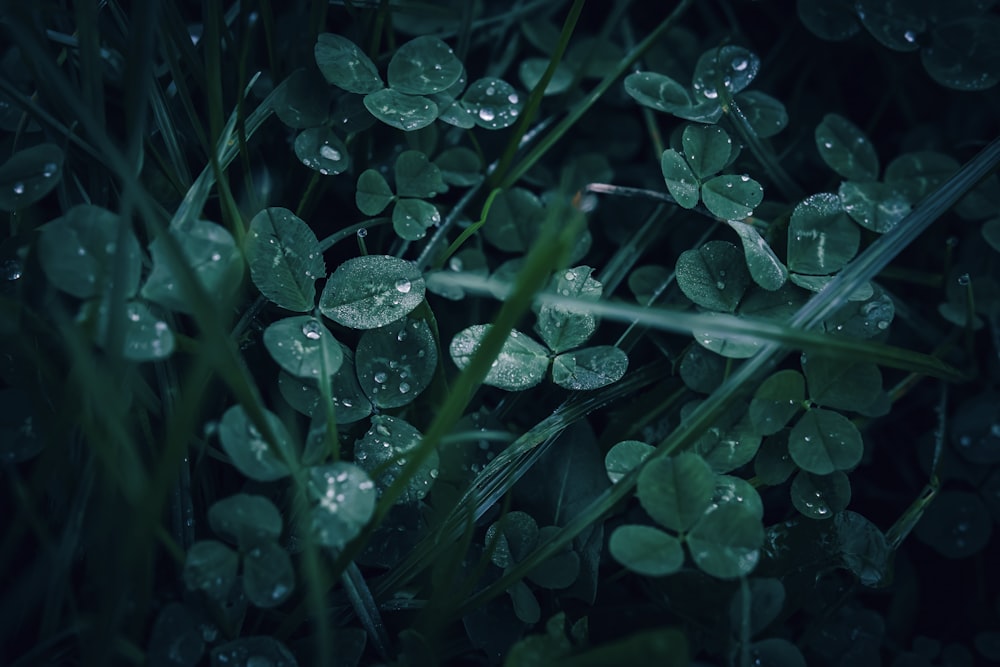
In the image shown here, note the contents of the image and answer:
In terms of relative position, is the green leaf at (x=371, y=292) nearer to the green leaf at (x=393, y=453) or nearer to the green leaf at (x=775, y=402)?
the green leaf at (x=393, y=453)

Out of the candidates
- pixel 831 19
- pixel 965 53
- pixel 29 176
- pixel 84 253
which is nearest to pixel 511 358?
pixel 84 253

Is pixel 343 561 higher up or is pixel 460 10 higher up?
pixel 460 10

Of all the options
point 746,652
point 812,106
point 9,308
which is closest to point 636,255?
point 812,106

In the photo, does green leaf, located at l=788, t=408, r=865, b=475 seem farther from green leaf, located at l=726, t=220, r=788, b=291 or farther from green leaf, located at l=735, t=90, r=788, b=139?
green leaf, located at l=735, t=90, r=788, b=139

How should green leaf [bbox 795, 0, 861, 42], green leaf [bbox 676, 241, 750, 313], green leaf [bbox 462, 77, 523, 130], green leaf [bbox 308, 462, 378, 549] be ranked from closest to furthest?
green leaf [bbox 308, 462, 378, 549]
green leaf [bbox 676, 241, 750, 313]
green leaf [bbox 462, 77, 523, 130]
green leaf [bbox 795, 0, 861, 42]

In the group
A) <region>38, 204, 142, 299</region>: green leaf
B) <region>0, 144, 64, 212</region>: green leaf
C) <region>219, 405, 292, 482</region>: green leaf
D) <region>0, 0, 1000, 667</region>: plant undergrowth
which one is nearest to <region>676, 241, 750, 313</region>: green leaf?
<region>0, 0, 1000, 667</region>: plant undergrowth

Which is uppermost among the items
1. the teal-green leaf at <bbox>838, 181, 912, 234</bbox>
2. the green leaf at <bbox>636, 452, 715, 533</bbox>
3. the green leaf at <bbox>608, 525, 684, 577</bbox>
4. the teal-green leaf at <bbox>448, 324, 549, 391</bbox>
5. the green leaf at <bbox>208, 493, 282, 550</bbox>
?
the teal-green leaf at <bbox>838, 181, 912, 234</bbox>

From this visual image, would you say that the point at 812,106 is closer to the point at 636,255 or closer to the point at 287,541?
the point at 636,255
